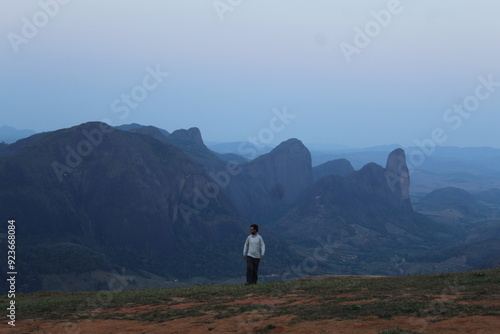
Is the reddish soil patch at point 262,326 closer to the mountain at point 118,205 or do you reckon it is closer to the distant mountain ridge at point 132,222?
A: the distant mountain ridge at point 132,222

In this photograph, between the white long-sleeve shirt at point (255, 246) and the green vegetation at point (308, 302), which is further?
the white long-sleeve shirt at point (255, 246)

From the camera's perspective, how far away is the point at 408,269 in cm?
11844

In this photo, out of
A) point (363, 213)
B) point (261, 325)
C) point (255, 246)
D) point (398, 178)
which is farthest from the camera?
point (398, 178)

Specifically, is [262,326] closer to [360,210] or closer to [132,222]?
[132,222]

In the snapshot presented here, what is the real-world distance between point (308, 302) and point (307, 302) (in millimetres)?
36

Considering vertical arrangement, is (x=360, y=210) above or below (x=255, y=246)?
above

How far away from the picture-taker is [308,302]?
18109mm

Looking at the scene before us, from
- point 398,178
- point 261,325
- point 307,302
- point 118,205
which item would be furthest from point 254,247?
point 398,178

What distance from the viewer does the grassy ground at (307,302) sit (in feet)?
49.8

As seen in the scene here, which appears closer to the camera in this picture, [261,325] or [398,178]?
[261,325]

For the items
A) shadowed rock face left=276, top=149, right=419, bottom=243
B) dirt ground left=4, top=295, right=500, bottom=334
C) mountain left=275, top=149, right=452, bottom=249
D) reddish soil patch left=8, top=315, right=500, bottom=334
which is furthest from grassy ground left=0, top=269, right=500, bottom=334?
shadowed rock face left=276, top=149, right=419, bottom=243

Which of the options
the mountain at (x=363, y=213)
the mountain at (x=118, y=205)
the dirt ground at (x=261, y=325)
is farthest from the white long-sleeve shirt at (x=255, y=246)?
the mountain at (x=363, y=213)

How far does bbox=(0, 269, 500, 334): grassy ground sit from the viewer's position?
15188mm

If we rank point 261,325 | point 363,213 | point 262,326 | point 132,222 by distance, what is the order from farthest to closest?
point 363,213 < point 132,222 < point 261,325 < point 262,326
